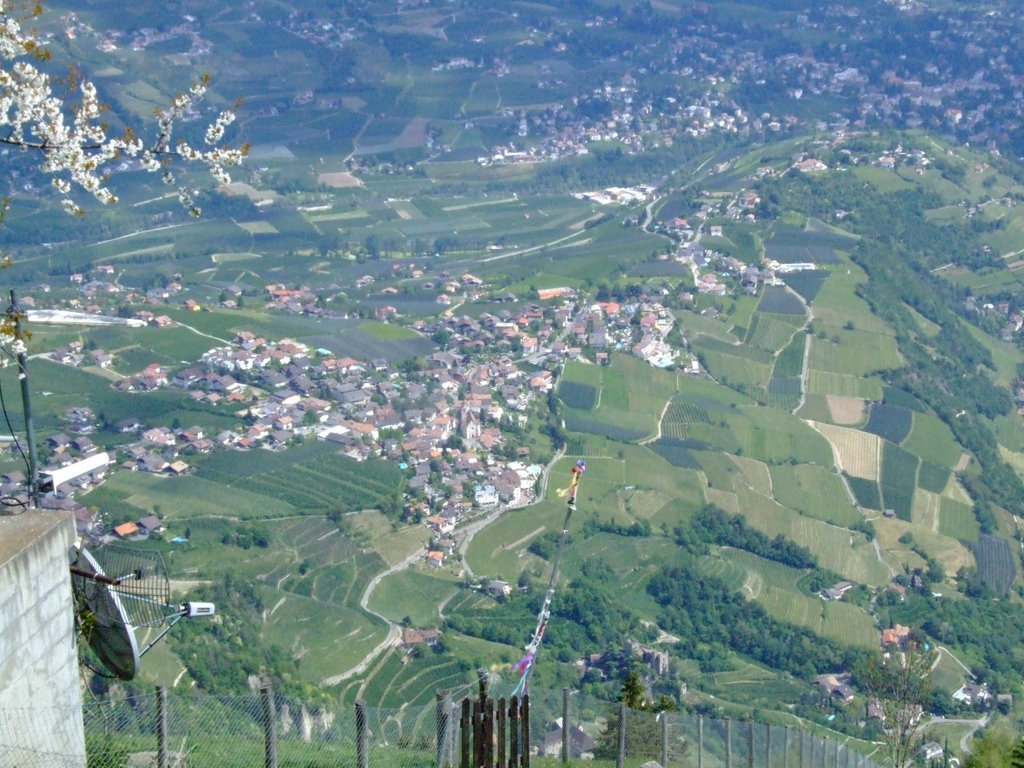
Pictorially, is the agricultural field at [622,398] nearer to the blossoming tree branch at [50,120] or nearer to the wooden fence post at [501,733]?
the wooden fence post at [501,733]

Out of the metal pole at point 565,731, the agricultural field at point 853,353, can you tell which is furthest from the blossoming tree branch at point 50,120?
the agricultural field at point 853,353

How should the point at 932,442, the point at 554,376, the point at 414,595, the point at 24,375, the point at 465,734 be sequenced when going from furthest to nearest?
the point at 554,376 → the point at 932,442 → the point at 414,595 → the point at 465,734 → the point at 24,375

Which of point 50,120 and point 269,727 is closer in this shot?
point 269,727

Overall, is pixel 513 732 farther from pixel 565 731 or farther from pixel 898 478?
pixel 898 478

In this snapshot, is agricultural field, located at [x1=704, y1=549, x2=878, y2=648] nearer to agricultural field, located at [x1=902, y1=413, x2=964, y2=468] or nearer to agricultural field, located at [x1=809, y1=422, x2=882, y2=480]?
agricultural field, located at [x1=809, y1=422, x2=882, y2=480]

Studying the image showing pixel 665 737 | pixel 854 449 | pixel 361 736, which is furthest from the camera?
pixel 854 449

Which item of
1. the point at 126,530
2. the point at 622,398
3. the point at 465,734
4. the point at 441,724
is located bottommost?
the point at 622,398

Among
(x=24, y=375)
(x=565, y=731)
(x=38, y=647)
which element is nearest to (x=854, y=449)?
(x=565, y=731)
